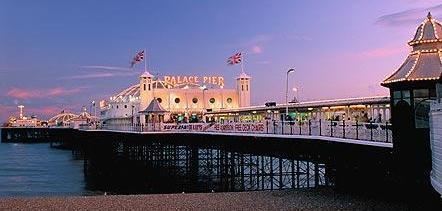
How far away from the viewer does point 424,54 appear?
21344 mm

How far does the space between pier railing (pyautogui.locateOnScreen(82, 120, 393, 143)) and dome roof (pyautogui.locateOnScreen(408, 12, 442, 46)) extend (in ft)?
11.8

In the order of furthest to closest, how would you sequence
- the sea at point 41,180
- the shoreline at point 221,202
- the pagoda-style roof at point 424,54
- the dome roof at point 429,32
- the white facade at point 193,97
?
the white facade at point 193,97
the sea at point 41,180
the shoreline at point 221,202
the dome roof at point 429,32
the pagoda-style roof at point 424,54

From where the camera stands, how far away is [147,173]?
191 ft

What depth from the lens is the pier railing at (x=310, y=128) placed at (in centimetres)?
2307

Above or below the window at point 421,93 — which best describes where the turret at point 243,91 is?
above

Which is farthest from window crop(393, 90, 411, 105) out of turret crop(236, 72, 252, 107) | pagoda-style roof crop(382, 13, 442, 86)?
turret crop(236, 72, 252, 107)

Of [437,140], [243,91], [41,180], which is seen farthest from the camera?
[243,91]

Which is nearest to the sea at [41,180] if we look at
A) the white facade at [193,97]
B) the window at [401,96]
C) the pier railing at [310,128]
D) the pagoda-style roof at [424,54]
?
the pier railing at [310,128]

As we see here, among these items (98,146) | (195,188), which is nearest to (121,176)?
(195,188)

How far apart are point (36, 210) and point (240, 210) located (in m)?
8.62

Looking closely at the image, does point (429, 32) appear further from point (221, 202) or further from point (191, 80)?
point (191, 80)

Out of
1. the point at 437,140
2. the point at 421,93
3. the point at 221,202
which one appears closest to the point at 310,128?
the point at 221,202

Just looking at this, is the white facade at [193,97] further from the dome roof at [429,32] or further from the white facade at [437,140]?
the white facade at [437,140]

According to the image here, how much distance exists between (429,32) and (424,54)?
862 mm
